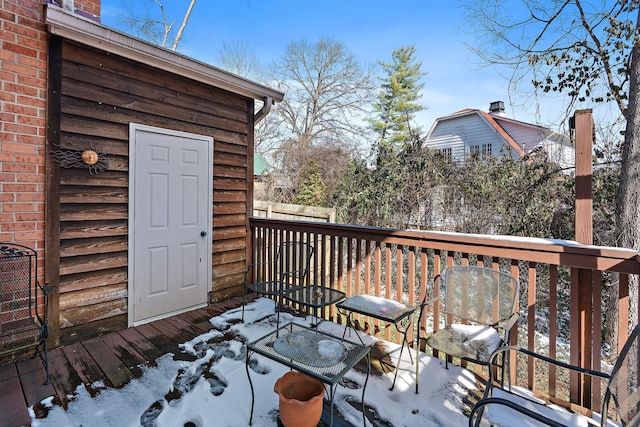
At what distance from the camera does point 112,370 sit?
2324mm

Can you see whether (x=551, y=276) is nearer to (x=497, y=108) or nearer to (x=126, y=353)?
(x=126, y=353)

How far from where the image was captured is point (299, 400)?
173cm

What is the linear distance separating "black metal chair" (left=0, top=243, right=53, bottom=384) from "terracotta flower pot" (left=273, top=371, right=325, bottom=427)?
191 centimetres

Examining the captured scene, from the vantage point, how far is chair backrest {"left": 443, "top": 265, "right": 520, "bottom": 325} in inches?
82.9

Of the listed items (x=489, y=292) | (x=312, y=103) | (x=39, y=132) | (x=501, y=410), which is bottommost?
(x=501, y=410)

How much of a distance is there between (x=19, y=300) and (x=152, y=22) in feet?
36.3

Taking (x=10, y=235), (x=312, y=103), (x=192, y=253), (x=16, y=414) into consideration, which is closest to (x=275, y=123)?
(x=312, y=103)

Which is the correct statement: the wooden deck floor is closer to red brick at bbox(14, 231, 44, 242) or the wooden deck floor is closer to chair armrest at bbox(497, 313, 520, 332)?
red brick at bbox(14, 231, 44, 242)

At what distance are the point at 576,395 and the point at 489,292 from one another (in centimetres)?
77

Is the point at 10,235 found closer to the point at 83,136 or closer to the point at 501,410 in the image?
the point at 83,136

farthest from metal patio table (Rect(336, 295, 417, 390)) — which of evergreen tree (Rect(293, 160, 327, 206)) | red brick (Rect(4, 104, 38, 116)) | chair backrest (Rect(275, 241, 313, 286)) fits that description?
evergreen tree (Rect(293, 160, 327, 206))

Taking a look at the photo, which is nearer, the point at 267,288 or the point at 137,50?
the point at 137,50

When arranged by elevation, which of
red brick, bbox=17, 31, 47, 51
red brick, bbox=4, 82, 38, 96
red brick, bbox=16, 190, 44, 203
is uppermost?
red brick, bbox=17, 31, 47, 51

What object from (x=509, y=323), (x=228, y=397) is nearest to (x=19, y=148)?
(x=228, y=397)
